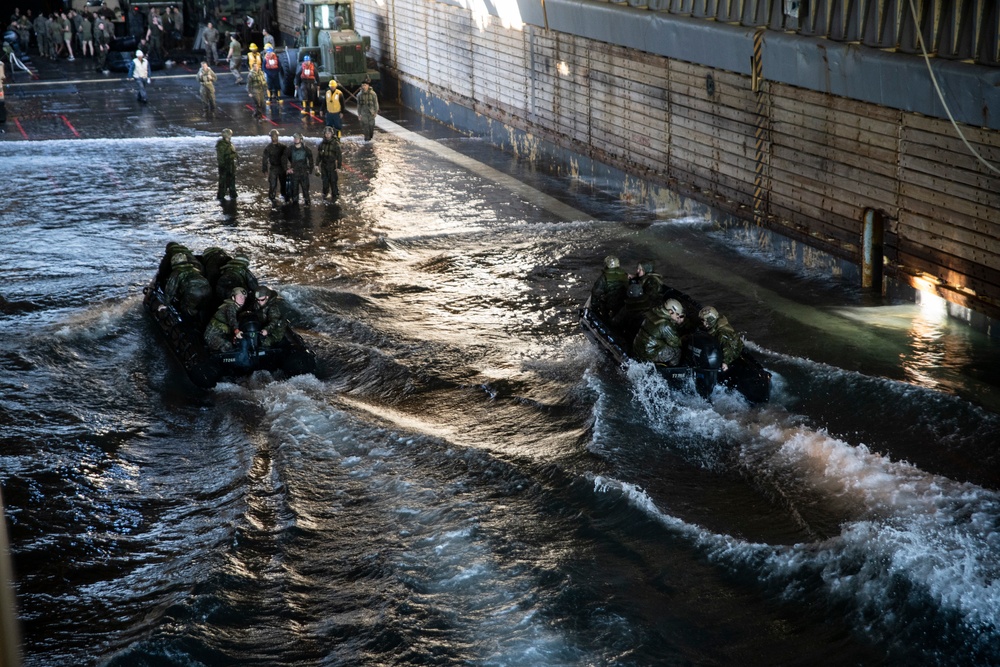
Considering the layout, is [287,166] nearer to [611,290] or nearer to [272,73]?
[611,290]

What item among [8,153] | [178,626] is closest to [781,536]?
[178,626]

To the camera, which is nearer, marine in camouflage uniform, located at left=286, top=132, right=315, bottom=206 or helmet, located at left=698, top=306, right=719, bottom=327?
helmet, located at left=698, top=306, right=719, bottom=327

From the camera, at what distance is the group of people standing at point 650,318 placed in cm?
1207

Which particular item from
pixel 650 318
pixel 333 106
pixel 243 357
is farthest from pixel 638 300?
pixel 333 106

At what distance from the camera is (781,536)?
9398 mm

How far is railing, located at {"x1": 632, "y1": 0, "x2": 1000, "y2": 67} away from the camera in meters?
13.0

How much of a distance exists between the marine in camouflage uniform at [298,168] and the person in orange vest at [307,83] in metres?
10.2

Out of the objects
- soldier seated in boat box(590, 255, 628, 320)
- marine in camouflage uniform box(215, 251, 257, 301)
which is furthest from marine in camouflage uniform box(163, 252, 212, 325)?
soldier seated in boat box(590, 255, 628, 320)

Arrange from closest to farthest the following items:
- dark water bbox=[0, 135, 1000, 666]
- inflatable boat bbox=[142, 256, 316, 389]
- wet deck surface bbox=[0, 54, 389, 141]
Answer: dark water bbox=[0, 135, 1000, 666] < inflatable boat bbox=[142, 256, 316, 389] < wet deck surface bbox=[0, 54, 389, 141]

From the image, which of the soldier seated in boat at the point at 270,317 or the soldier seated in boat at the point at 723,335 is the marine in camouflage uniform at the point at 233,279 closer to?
the soldier seated in boat at the point at 270,317

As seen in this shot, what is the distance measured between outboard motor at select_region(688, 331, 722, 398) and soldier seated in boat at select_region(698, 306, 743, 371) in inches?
6.5

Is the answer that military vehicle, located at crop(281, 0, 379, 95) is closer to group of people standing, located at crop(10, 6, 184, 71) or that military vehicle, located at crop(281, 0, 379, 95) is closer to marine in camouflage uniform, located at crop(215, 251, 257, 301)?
group of people standing, located at crop(10, 6, 184, 71)

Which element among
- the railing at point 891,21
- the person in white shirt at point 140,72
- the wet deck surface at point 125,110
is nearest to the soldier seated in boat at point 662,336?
the railing at point 891,21

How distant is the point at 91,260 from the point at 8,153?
9850 mm
